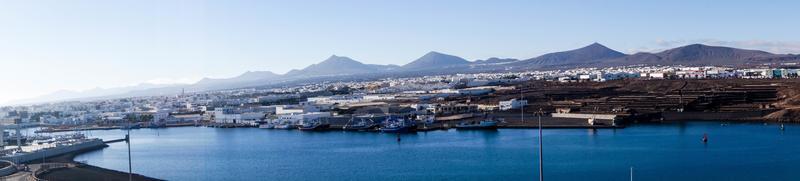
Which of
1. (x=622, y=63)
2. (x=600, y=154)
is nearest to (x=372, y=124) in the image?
(x=600, y=154)

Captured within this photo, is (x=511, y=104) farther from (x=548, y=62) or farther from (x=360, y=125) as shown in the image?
(x=548, y=62)

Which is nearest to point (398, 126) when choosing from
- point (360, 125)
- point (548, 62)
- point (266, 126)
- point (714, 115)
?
point (360, 125)

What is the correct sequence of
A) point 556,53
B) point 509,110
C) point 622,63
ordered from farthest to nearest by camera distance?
point 556,53 → point 622,63 → point 509,110

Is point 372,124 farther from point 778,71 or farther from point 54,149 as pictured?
point 778,71

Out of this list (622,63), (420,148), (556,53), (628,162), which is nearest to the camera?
(628,162)

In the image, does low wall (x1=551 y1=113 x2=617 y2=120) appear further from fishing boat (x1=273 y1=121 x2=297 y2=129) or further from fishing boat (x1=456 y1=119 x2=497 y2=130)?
fishing boat (x1=273 y1=121 x2=297 y2=129)
